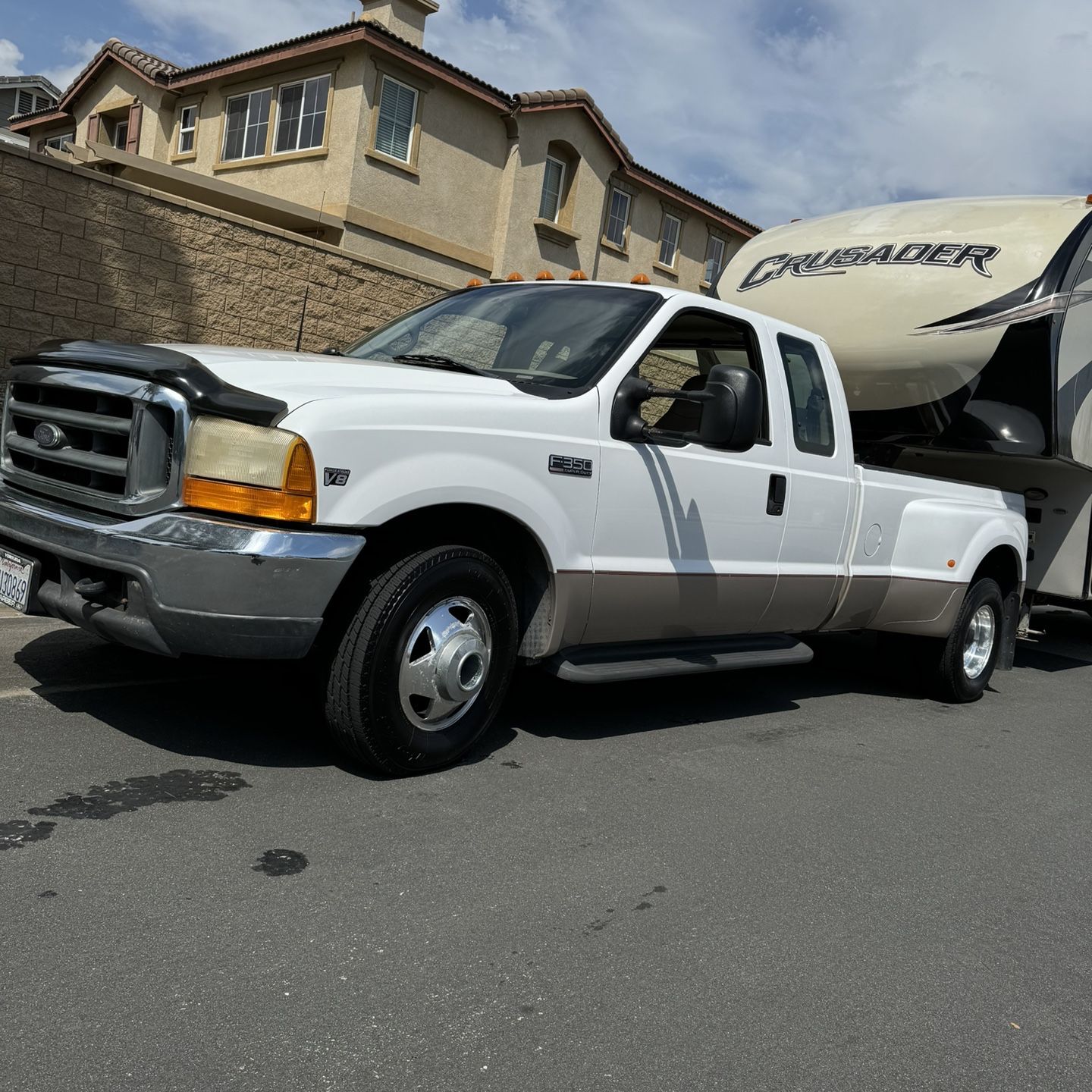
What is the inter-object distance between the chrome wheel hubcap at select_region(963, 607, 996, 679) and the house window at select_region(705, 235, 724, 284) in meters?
21.3

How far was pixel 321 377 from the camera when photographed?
13.4 feet

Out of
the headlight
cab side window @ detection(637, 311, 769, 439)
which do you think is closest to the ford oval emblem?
the headlight

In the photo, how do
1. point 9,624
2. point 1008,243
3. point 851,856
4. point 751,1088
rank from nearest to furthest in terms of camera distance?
point 751,1088, point 851,856, point 9,624, point 1008,243

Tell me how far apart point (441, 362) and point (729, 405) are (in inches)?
46.9

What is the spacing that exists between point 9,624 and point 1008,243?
20.9 ft

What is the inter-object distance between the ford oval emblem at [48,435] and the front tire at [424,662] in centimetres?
126

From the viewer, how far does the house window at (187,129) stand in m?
22.8

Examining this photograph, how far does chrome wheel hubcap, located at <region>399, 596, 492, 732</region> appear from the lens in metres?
4.17

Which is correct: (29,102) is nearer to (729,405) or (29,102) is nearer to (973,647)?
(973,647)

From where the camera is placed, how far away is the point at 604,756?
4.96 metres

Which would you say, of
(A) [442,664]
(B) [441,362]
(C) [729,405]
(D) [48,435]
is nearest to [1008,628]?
(C) [729,405]

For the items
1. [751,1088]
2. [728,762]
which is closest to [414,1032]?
[751,1088]

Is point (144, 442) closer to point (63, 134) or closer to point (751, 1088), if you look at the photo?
point (751, 1088)

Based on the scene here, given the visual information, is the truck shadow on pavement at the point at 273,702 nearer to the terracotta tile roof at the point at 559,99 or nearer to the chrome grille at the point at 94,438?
the chrome grille at the point at 94,438
